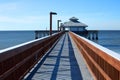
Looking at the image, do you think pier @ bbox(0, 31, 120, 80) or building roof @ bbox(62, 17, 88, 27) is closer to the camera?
pier @ bbox(0, 31, 120, 80)

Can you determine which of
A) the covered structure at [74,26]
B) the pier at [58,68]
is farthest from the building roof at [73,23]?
the pier at [58,68]

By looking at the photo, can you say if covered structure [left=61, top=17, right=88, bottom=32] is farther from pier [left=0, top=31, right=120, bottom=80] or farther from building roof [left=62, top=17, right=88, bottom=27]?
pier [left=0, top=31, right=120, bottom=80]

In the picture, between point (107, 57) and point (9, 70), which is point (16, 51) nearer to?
point (9, 70)

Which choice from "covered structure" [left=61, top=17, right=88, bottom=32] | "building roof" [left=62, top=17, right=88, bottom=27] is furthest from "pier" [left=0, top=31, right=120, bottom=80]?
"building roof" [left=62, top=17, right=88, bottom=27]

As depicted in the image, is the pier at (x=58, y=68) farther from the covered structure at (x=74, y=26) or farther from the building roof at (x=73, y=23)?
the building roof at (x=73, y=23)

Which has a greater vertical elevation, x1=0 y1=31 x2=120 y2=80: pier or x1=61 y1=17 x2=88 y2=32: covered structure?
x1=0 y1=31 x2=120 y2=80: pier

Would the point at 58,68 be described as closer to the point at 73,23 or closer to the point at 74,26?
the point at 74,26

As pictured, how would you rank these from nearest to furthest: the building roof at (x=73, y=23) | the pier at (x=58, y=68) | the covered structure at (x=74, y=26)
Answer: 1. the pier at (x=58, y=68)
2. the covered structure at (x=74, y=26)
3. the building roof at (x=73, y=23)

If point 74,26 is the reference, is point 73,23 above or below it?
above

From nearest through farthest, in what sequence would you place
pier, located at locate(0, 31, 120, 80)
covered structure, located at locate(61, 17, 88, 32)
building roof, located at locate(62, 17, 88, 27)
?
pier, located at locate(0, 31, 120, 80), covered structure, located at locate(61, 17, 88, 32), building roof, located at locate(62, 17, 88, 27)

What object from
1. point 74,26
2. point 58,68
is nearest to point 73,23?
point 74,26

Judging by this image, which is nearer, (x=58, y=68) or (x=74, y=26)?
(x=58, y=68)

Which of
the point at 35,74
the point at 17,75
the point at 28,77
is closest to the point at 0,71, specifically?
the point at 17,75

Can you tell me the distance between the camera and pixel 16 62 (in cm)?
878
